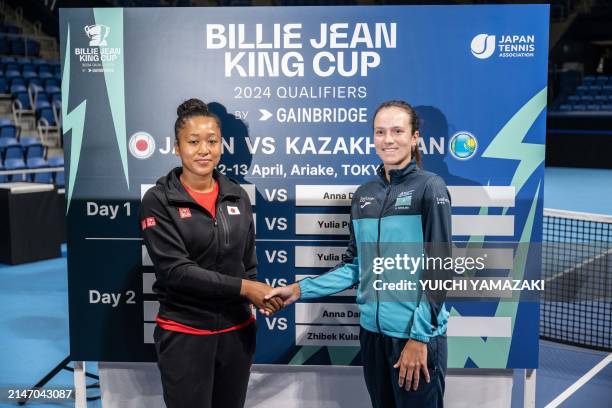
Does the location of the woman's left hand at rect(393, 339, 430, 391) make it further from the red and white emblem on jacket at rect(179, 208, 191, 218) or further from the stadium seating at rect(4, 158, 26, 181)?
the stadium seating at rect(4, 158, 26, 181)

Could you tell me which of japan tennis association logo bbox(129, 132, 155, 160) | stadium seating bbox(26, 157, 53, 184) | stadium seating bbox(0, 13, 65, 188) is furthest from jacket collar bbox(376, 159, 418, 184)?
stadium seating bbox(26, 157, 53, 184)

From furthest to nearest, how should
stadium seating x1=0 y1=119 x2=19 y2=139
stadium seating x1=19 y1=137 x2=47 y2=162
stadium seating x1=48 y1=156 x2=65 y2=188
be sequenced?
stadium seating x1=48 y1=156 x2=65 y2=188 → stadium seating x1=0 y1=119 x2=19 y2=139 → stadium seating x1=19 y1=137 x2=47 y2=162

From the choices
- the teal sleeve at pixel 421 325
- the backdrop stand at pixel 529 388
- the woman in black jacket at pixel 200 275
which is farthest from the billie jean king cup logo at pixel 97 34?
the backdrop stand at pixel 529 388

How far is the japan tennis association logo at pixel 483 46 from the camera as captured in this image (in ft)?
10.0

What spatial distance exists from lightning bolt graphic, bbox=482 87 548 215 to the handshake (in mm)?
1166

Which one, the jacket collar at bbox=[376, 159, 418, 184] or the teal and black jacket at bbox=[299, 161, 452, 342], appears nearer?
the teal and black jacket at bbox=[299, 161, 452, 342]

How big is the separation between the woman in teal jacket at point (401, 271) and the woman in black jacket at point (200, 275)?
251 mm

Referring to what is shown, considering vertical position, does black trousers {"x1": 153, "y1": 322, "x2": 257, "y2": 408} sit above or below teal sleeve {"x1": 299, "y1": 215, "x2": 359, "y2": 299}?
below

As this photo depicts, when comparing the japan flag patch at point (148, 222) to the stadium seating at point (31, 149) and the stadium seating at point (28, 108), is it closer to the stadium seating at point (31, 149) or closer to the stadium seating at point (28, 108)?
the stadium seating at point (28, 108)

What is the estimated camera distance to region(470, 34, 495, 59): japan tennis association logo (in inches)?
120

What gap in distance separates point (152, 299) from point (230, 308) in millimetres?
918

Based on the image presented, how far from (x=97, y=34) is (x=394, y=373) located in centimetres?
210

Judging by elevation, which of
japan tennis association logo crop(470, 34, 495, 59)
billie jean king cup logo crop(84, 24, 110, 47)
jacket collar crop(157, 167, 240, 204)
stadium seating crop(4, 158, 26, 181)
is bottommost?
stadium seating crop(4, 158, 26, 181)

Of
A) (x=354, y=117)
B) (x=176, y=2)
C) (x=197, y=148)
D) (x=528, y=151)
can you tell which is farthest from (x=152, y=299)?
(x=176, y=2)
